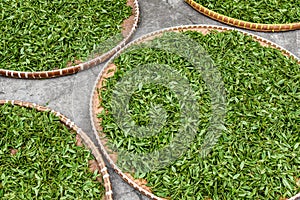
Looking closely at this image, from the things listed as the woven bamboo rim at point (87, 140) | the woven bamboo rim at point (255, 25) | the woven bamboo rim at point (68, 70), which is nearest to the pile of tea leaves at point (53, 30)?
the woven bamboo rim at point (68, 70)

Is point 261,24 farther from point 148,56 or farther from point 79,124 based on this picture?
point 79,124

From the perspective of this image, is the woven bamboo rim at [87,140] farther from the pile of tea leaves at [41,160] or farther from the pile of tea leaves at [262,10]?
the pile of tea leaves at [262,10]

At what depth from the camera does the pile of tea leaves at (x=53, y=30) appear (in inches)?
123

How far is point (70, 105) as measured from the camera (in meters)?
3.06

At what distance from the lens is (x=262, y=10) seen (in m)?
3.58

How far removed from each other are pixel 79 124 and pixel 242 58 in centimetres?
135

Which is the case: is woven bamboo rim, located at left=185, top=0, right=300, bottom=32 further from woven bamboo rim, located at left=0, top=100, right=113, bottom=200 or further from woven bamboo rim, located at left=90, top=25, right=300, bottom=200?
woven bamboo rim, located at left=0, top=100, right=113, bottom=200

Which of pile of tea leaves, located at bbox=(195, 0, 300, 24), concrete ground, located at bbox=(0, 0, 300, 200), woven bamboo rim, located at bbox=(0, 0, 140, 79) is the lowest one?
concrete ground, located at bbox=(0, 0, 300, 200)

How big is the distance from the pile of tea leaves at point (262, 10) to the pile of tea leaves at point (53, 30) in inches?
36.7

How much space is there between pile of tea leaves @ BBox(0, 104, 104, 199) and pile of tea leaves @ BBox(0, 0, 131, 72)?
1.72ft

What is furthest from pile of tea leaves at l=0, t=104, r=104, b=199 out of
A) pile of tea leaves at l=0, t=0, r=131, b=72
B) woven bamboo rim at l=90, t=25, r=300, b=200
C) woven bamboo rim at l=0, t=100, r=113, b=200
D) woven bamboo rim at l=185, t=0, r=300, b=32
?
woven bamboo rim at l=185, t=0, r=300, b=32

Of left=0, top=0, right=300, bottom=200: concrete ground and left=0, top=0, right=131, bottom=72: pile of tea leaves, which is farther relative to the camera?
left=0, top=0, right=131, bottom=72: pile of tea leaves

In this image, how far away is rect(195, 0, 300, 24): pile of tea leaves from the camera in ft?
11.6

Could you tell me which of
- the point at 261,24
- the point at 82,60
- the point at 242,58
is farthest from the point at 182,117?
the point at 261,24
